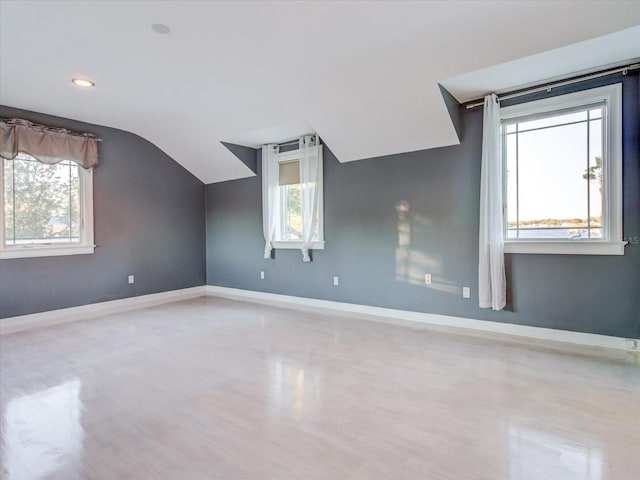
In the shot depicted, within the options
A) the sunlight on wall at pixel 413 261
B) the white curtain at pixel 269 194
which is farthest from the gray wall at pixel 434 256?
the white curtain at pixel 269 194

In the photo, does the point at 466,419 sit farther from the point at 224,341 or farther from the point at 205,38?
the point at 205,38

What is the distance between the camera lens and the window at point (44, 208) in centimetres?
430

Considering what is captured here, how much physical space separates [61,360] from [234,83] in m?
3.03

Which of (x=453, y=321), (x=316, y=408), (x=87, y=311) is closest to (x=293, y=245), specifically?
(x=453, y=321)

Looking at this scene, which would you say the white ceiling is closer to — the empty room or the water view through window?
the empty room

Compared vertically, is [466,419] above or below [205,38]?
below

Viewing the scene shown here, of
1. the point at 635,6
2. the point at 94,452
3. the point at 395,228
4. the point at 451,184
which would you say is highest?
the point at 635,6

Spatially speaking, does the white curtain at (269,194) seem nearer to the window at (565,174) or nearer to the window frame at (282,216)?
the window frame at (282,216)

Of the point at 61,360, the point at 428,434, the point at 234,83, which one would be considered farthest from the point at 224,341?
the point at 234,83

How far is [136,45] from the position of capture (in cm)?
296

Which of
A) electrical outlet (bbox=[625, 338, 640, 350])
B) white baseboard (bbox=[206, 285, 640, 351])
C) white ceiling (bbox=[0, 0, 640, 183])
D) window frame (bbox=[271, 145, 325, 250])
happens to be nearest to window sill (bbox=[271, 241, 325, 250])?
window frame (bbox=[271, 145, 325, 250])

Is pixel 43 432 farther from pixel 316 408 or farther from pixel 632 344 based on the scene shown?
pixel 632 344

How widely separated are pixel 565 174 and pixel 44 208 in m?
5.94

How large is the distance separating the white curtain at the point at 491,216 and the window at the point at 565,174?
173 millimetres
